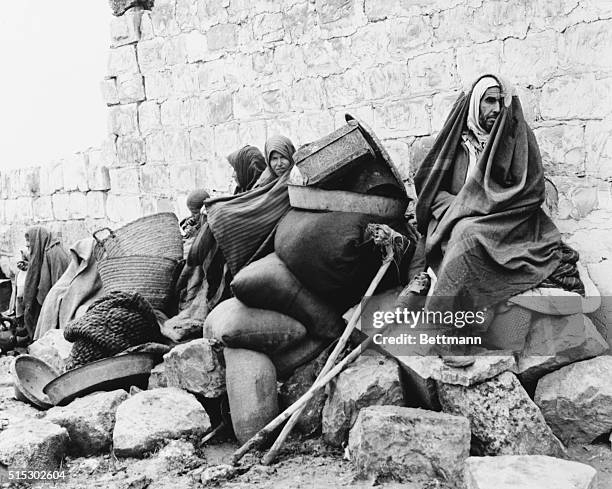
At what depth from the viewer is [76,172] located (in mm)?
10078

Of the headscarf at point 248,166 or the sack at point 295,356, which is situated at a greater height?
the headscarf at point 248,166

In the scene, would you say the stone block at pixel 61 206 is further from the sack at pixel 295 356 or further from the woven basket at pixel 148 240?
the sack at pixel 295 356

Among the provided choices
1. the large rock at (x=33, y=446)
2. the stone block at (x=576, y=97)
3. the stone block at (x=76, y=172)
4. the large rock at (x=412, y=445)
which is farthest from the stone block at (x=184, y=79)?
the large rock at (x=412, y=445)

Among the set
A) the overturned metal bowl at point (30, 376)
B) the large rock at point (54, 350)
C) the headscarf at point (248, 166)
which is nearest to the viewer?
the overturned metal bowl at point (30, 376)

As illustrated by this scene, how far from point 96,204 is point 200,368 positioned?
15.5ft

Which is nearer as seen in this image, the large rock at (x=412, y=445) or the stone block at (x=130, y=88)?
the large rock at (x=412, y=445)

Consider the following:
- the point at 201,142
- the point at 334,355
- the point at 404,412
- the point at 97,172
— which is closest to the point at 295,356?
the point at 334,355

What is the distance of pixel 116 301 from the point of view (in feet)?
20.0

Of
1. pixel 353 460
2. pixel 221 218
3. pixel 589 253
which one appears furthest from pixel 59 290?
pixel 589 253

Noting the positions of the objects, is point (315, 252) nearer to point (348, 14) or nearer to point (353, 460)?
point (353, 460)

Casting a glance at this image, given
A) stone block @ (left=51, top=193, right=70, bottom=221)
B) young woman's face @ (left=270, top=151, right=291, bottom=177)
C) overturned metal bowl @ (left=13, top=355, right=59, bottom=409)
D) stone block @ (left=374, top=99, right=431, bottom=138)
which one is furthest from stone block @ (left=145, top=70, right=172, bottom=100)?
overturned metal bowl @ (left=13, top=355, right=59, bottom=409)

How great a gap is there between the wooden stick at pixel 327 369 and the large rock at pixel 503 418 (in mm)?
723

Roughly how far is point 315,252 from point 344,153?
69 cm

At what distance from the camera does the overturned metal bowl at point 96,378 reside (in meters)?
5.81
